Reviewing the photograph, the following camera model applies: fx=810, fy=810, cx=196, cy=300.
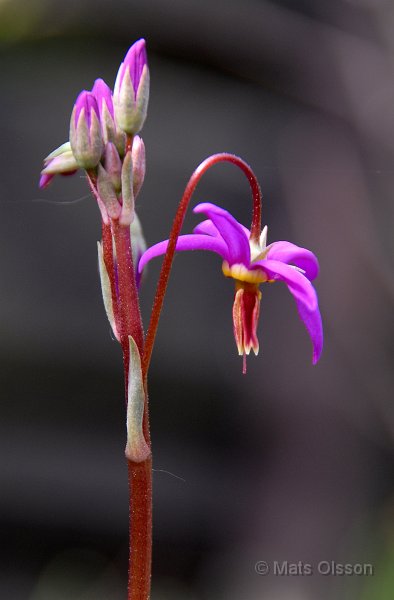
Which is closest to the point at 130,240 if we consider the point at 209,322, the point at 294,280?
the point at 294,280

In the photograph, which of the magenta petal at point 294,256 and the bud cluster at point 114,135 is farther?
the magenta petal at point 294,256

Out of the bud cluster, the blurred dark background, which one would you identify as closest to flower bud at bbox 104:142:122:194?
the bud cluster

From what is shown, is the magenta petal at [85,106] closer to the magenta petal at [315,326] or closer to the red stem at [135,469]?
the red stem at [135,469]

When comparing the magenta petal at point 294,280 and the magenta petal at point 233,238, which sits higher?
Answer: the magenta petal at point 233,238

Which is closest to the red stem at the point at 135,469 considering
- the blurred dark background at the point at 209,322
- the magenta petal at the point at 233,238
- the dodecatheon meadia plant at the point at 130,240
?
the dodecatheon meadia plant at the point at 130,240

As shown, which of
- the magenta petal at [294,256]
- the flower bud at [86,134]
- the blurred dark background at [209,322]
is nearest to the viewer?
the flower bud at [86,134]

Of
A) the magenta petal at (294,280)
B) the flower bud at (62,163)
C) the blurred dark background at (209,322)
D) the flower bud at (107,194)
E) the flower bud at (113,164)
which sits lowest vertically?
the magenta petal at (294,280)

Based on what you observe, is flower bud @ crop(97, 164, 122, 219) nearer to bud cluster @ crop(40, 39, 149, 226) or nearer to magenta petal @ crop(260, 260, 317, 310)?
bud cluster @ crop(40, 39, 149, 226)

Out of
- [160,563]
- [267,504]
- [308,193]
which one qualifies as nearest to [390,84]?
[308,193]
